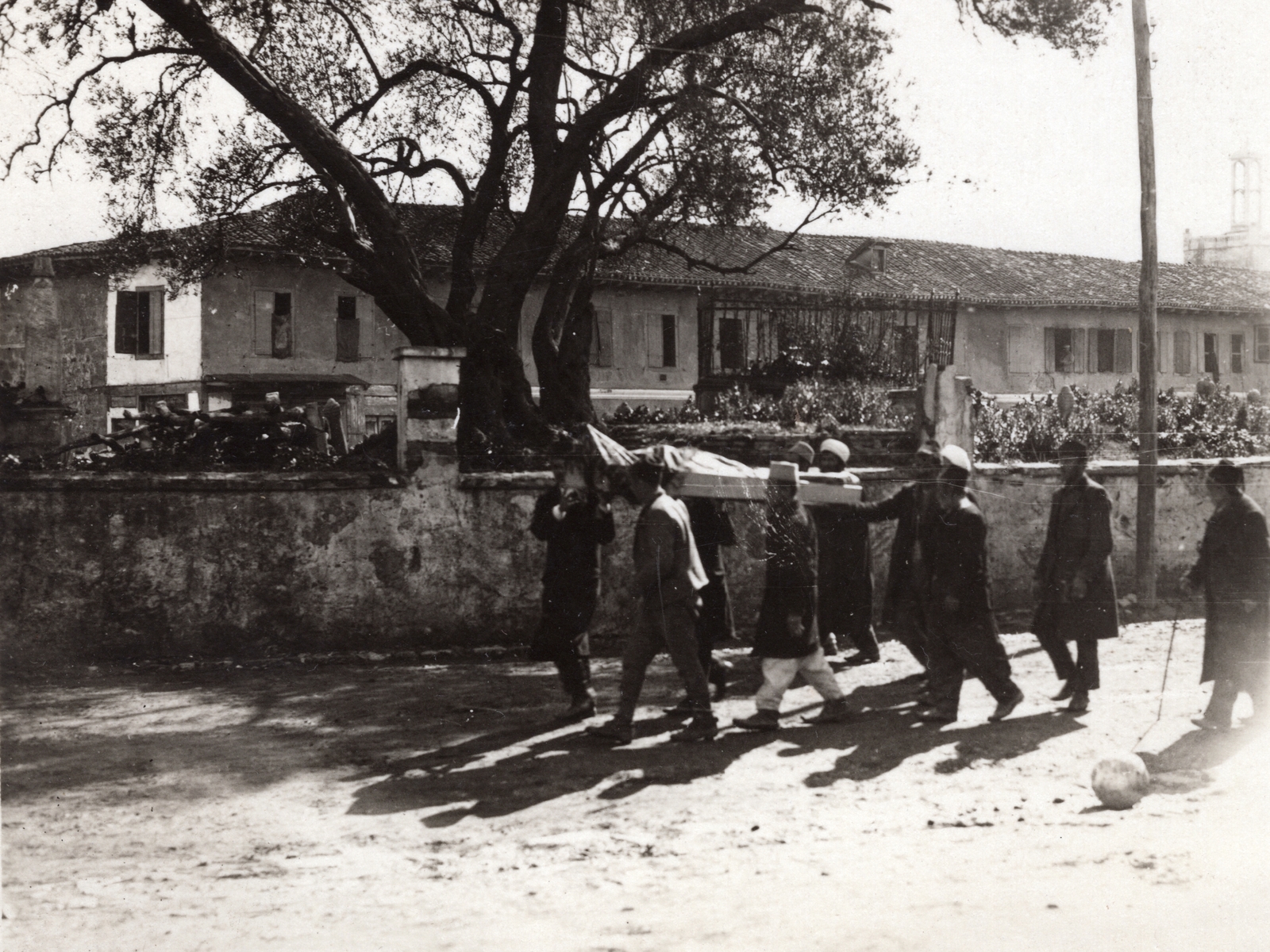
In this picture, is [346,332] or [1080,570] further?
[346,332]

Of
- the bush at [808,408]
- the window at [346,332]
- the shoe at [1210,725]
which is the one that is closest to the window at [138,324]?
the window at [346,332]

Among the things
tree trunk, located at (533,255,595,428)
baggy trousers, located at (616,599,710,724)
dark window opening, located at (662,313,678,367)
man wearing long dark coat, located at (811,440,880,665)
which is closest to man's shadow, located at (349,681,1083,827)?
baggy trousers, located at (616,599,710,724)

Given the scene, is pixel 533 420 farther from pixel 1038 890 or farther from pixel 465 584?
pixel 1038 890

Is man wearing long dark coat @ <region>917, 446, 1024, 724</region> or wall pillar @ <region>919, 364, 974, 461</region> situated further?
wall pillar @ <region>919, 364, 974, 461</region>

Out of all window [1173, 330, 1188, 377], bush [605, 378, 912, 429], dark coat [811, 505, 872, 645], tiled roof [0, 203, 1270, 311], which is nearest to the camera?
dark coat [811, 505, 872, 645]

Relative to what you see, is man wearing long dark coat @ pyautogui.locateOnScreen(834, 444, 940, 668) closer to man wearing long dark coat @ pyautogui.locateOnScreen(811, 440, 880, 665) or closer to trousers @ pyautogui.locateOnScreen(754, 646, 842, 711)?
man wearing long dark coat @ pyautogui.locateOnScreen(811, 440, 880, 665)

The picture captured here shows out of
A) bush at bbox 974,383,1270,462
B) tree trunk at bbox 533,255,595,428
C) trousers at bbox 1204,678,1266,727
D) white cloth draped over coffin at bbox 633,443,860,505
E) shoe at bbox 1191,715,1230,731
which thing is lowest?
shoe at bbox 1191,715,1230,731

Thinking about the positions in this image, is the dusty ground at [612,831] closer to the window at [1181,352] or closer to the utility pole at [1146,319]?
the utility pole at [1146,319]

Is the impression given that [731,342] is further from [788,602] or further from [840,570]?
[788,602]

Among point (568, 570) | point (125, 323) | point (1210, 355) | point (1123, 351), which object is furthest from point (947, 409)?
point (1210, 355)

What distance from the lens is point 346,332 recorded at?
29.0 m

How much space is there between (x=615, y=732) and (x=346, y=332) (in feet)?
76.9

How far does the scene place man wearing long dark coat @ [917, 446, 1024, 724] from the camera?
743 centimetres

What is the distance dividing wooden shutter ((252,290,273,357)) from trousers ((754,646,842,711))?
23197 millimetres
